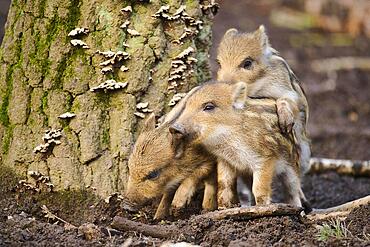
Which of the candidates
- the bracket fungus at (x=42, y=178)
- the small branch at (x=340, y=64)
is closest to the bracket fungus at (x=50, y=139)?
the bracket fungus at (x=42, y=178)

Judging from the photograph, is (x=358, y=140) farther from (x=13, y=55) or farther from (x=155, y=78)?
(x=13, y=55)

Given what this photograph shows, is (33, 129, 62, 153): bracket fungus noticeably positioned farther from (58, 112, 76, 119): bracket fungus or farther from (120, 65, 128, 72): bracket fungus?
(120, 65, 128, 72): bracket fungus

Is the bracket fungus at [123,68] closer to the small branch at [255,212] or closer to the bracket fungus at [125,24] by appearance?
the bracket fungus at [125,24]

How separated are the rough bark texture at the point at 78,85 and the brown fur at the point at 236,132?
0.41m

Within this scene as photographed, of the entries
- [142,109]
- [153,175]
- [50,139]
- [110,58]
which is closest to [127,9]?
[110,58]

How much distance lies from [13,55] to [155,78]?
1.15m

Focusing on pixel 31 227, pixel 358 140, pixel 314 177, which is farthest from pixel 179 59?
pixel 358 140

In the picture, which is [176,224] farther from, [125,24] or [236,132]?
[125,24]

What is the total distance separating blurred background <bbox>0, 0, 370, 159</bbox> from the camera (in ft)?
37.1

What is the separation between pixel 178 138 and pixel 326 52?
1033cm

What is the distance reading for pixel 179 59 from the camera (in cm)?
644

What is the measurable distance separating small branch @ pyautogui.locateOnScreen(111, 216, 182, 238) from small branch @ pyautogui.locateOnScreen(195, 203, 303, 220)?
0.22 metres

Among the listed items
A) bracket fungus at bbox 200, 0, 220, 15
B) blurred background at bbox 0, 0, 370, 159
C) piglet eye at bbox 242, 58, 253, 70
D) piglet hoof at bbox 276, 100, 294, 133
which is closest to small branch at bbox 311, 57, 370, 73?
blurred background at bbox 0, 0, 370, 159

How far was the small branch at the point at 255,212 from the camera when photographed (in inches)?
225
